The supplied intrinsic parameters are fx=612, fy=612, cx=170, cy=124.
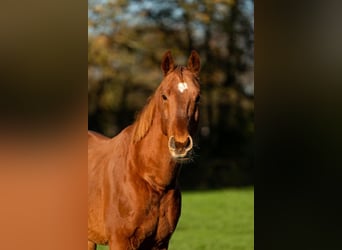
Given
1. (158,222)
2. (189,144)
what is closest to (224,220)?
(158,222)

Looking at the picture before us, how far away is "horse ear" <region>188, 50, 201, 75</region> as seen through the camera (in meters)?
3.50

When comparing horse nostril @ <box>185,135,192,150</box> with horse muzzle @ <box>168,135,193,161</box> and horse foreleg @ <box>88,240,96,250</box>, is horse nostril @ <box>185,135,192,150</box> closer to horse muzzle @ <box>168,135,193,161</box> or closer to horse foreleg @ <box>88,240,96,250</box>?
horse muzzle @ <box>168,135,193,161</box>

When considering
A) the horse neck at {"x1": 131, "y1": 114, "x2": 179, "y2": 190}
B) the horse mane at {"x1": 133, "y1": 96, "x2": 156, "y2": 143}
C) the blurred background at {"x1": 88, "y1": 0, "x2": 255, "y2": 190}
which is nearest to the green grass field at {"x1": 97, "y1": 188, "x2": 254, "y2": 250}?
the blurred background at {"x1": 88, "y1": 0, "x2": 255, "y2": 190}

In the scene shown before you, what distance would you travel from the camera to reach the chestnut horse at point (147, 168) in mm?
3396

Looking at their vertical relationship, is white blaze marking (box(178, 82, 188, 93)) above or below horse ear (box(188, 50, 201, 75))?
below

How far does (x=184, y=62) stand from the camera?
3529 mm

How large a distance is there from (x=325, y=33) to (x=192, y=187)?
1349 millimetres

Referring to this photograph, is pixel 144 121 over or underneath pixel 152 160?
over

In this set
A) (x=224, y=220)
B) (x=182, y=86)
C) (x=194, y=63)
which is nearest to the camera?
(x=182, y=86)

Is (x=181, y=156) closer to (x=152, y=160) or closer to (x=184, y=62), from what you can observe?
(x=152, y=160)

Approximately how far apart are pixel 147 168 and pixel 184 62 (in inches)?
25.4

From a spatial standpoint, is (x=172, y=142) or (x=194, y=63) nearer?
(x=172, y=142)

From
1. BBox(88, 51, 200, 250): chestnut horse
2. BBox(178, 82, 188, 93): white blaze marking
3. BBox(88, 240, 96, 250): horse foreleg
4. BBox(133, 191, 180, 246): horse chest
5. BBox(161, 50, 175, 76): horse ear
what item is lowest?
BBox(88, 240, 96, 250): horse foreleg

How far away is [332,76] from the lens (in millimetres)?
4000
